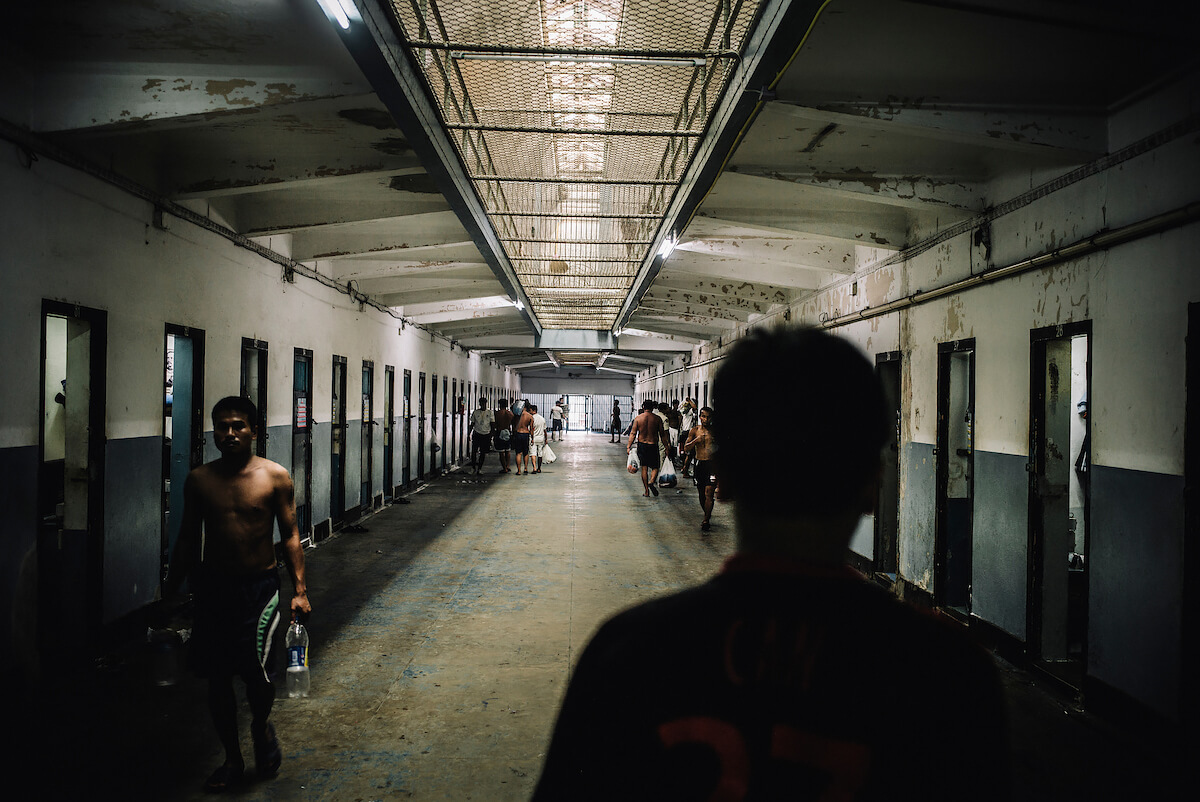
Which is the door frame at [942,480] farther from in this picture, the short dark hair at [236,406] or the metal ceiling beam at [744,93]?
the short dark hair at [236,406]

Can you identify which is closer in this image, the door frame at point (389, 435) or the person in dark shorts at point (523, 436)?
the door frame at point (389, 435)

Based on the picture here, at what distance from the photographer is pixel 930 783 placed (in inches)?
35.3

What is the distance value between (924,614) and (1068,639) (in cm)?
521

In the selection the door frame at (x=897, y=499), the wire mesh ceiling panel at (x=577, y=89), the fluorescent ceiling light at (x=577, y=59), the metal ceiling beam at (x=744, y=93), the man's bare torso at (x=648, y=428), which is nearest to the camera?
the metal ceiling beam at (x=744, y=93)

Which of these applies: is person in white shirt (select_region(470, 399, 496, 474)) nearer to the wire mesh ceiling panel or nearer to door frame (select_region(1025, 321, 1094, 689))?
the wire mesh ceiling panel

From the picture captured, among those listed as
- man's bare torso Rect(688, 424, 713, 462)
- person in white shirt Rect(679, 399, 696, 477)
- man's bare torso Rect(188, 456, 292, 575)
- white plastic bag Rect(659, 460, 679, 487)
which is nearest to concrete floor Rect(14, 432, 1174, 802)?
man's bare torso Rect(188, 456, 292, 575)

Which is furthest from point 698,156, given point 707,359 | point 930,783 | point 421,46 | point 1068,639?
point 707,359

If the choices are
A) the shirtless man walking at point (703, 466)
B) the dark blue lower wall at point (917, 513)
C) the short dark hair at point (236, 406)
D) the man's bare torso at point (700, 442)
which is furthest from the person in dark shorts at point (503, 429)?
the short dark hair at point (236, 406)

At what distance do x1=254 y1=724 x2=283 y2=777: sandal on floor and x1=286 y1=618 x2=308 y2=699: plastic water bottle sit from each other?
1.75ft

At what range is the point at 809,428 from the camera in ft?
3.26

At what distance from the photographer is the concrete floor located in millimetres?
3262

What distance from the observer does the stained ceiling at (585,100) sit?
3.52 m

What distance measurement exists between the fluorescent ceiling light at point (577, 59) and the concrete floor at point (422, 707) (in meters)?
3.30

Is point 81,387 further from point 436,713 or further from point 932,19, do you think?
point 932,19
